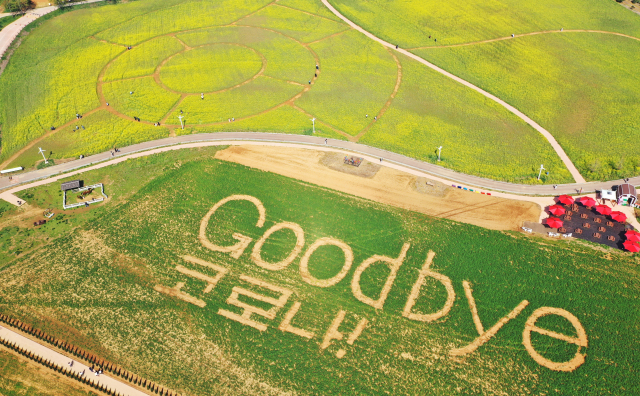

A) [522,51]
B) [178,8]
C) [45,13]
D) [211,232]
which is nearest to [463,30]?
[522,51]

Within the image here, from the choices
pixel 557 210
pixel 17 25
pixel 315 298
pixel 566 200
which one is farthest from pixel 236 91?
pixel 17 25

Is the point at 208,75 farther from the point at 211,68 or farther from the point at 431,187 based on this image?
the point at 431,187

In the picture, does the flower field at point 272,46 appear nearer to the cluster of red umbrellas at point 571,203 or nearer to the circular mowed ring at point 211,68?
the circular mowed ring at point 211,68

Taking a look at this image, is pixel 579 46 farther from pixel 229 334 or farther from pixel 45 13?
pixel 45 13

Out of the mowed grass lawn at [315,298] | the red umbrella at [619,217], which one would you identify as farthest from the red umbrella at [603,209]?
the mowed grass lawn at [315,298]

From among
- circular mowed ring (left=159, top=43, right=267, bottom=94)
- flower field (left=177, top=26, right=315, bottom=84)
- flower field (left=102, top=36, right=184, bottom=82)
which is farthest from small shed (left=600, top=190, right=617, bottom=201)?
flower field (left=102, top=36, right=184, bottom=82)
